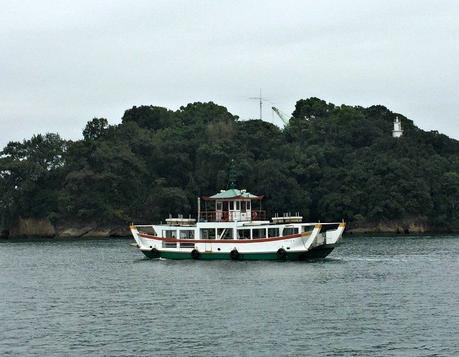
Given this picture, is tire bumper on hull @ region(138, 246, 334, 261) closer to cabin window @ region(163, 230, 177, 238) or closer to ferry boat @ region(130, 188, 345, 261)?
ferry boat @ region(130, 188, 345, 261)

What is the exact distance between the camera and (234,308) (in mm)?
47812

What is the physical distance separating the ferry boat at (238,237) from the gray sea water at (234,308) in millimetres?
1357

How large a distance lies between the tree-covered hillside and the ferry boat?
203 feet

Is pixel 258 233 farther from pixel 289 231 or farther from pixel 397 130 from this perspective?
pixel 397 130

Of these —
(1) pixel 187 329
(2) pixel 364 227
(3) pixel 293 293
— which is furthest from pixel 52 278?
(2) pixel 364 227

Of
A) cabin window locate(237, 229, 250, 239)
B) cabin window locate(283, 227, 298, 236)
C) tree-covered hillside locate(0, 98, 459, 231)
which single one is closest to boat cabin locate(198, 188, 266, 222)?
cabin window locate(237, 229, 250, 239)

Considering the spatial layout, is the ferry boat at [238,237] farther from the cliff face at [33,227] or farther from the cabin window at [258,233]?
the cliff face at [33,227]

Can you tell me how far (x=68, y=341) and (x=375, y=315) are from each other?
1595cm

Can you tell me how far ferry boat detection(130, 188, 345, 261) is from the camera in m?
73.1

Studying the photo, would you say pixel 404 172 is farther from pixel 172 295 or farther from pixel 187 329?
pixel 187 329

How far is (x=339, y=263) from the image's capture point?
75.1m

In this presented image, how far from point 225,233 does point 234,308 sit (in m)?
28.8

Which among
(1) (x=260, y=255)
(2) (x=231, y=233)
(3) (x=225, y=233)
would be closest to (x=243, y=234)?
(2) (x=231, y=233)

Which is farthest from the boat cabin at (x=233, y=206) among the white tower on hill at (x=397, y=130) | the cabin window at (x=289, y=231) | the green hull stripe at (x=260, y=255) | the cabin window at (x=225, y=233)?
the white tower on hill at (x=397, y=130)
